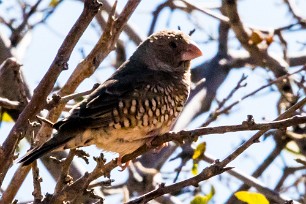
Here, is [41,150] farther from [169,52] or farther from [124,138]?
Answer: [169,52]

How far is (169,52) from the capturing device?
559 centimetres

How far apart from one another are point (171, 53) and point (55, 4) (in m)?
1.38

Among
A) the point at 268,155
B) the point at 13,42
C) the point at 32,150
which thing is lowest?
the point at 268,155

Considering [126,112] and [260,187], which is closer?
[126,112]

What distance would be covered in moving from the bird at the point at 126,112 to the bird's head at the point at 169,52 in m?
0.14

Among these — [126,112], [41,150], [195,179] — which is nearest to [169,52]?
[126,112]

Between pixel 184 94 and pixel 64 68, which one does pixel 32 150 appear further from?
pixel 184 94

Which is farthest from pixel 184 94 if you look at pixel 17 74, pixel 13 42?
pixel 13 42

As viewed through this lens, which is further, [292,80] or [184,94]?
[292,80]

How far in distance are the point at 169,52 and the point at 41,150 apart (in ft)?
6.27

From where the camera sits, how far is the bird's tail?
3746 millimetres

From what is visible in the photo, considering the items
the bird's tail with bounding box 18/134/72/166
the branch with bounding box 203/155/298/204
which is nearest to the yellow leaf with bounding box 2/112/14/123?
the bird's tail with bounding box 18/134/72/166

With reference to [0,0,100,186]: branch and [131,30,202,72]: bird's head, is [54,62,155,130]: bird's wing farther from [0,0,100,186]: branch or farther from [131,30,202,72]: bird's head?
[0,0,100,186]: branch

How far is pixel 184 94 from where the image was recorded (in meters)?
5.13
